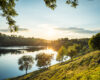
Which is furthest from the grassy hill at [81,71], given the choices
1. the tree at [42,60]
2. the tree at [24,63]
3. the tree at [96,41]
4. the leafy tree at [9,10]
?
the tree at [24,63]

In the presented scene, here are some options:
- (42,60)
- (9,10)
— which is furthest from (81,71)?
(42,60)

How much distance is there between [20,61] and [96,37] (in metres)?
52.5

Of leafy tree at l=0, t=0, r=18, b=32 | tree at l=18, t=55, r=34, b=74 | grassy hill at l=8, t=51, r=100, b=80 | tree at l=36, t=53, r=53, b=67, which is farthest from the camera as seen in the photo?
tree at l=36, t=53, r=53, b=67

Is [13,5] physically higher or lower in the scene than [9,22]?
higher

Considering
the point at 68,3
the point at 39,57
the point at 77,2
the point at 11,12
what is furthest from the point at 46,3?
the point at 39,57

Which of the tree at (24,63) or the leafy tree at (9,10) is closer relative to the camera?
the leafy tree at (9,10)

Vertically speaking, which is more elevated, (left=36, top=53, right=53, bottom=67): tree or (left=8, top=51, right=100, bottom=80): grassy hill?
(left=8, top=51, right=100, bottom=80): grassy hill

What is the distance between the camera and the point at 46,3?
8.59 metres

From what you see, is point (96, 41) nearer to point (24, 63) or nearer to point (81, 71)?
point (81, 71)

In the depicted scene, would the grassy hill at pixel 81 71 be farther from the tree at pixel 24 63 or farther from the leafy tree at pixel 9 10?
the tree at pixel 24 63

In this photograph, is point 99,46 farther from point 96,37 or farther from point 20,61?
point 20,61

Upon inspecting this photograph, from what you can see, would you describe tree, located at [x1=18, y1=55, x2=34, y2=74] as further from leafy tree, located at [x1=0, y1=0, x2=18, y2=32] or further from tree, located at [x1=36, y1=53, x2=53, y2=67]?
leafy tree, located at [x1=0, y1=0, x2=18, y2=32]

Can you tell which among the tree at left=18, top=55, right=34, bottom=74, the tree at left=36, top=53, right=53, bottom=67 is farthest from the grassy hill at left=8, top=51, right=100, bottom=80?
the tree at left=18, top=55, right=34, bottom=74

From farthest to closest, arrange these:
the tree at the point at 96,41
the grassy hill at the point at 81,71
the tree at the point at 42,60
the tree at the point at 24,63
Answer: the tree at the point at 42,60 < the tree at the point at 24,63 < the tree at the point at 96,41 < the grassy hill at the point at 81,71
